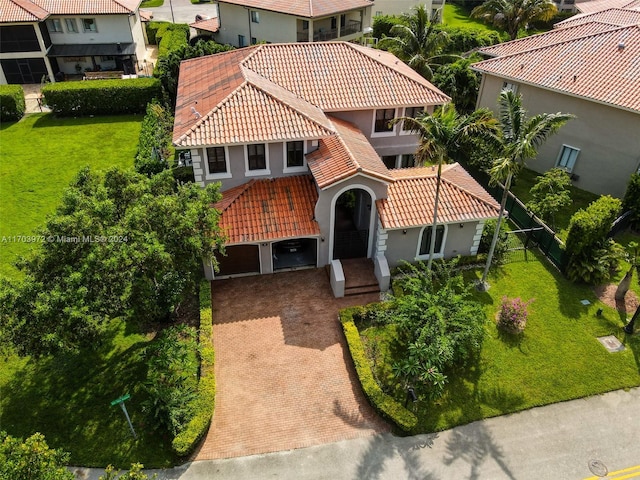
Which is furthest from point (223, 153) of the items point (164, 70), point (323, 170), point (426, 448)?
point (164, 70)

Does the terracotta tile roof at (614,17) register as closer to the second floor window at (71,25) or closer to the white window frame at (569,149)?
the white window frame at (569,149)

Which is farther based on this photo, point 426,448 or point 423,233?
point 423,233

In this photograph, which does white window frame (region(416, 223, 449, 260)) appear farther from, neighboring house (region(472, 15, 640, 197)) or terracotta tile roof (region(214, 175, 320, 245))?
neighboring house (region(472, 15, 640, 197))

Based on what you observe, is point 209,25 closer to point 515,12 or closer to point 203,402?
point 515,12

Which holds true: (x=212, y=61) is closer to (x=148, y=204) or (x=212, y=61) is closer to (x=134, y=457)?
(x=148, y=204)

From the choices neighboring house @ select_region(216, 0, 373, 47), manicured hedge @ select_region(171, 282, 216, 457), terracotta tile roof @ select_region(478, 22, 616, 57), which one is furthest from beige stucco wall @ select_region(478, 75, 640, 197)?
manicured hedge @ select_region(171, 282, 216, 457)

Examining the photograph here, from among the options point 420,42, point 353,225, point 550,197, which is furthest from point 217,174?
point 420,42
